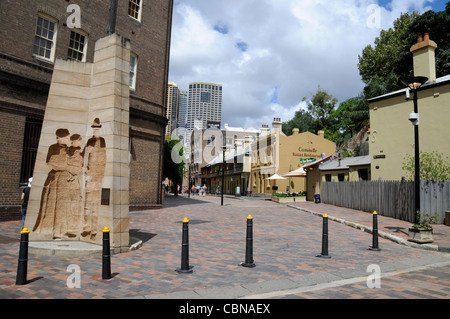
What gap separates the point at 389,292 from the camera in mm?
5109

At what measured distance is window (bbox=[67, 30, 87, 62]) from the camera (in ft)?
50.8

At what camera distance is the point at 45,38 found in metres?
14.2

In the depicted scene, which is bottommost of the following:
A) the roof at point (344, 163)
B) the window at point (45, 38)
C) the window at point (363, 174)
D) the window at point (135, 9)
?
the window at point (363, 174)

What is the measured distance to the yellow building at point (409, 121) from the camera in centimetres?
1689

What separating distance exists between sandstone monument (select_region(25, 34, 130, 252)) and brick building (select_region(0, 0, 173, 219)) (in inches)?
100

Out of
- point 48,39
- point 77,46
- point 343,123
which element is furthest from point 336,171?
point 343,123

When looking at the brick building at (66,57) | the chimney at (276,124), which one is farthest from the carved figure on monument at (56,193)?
the chimney at (276,124)

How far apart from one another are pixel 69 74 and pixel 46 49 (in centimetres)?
729

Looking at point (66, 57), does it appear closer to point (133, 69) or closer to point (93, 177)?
point (133, 69)

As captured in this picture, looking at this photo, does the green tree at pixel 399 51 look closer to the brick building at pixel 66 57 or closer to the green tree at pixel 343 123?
the green tree at pixel 343 123

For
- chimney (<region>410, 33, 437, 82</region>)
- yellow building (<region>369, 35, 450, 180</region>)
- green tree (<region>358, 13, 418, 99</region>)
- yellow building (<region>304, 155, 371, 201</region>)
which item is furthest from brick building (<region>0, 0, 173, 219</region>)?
green tree (<region>358, 13, 418, 99</region>)

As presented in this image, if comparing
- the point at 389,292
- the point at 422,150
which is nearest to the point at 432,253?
the point at 389,292

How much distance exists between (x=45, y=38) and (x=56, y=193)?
30.4ft

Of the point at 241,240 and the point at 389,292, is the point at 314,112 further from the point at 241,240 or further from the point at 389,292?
the point at 389,292
